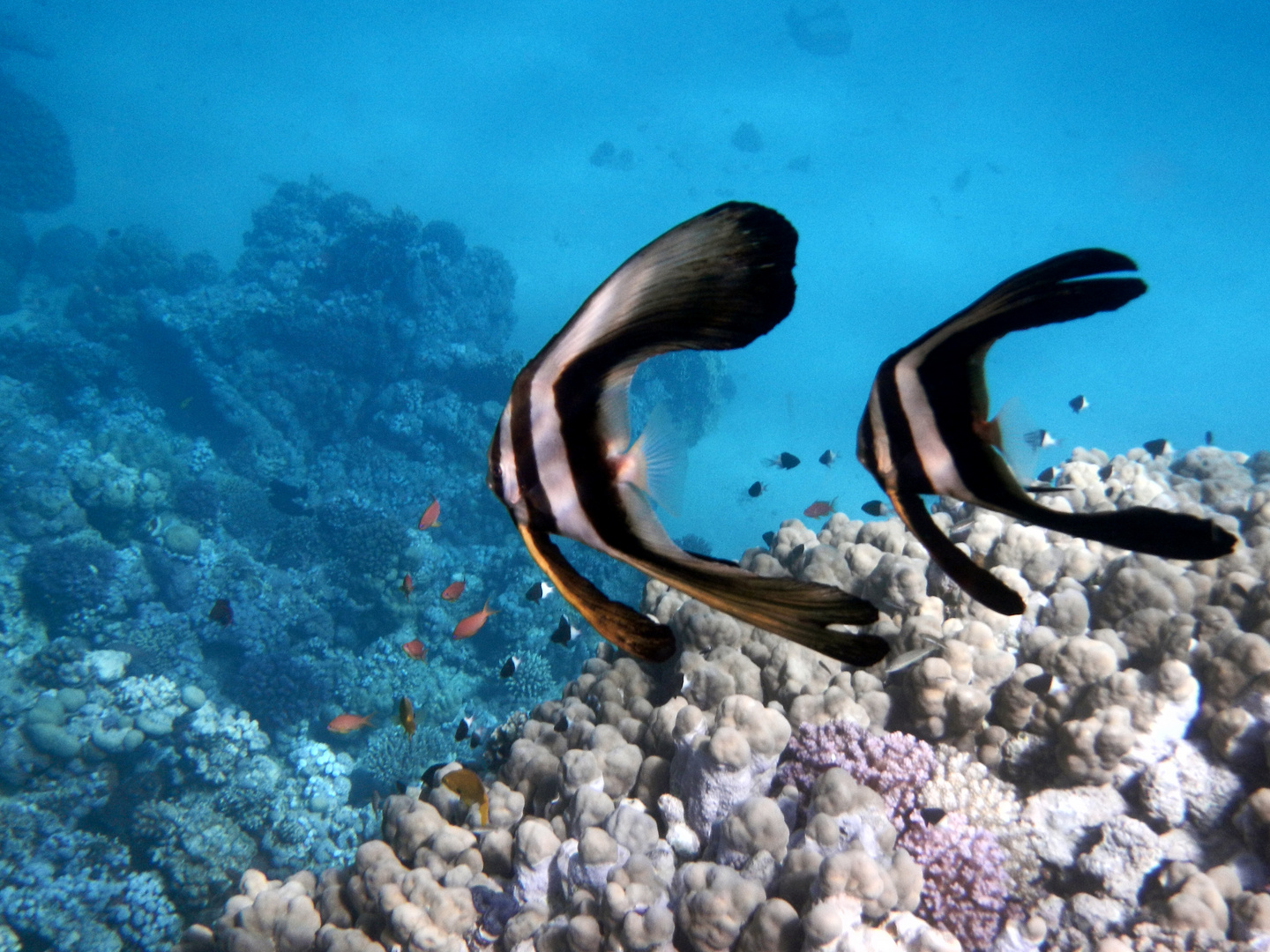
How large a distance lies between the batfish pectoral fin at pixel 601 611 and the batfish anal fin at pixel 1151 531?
0.45m

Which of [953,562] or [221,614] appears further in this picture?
[221,614]

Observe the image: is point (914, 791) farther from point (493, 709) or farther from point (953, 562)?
point (493, 709)

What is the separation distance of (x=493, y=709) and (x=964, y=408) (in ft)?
40.3

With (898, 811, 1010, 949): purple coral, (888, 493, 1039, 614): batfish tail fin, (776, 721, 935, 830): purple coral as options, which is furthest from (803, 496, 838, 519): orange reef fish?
(888, 493, 1039, 614): batfish tail fin

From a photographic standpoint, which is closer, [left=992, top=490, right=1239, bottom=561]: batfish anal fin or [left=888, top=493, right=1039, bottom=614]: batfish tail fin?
[left=992, top=490, right=1239, bottom=561]: batfish anal fin

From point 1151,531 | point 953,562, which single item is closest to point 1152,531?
point 1151,531

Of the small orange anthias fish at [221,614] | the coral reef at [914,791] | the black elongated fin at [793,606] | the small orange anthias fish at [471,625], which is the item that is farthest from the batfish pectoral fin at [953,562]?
the small orange anthias fish at [221,614]

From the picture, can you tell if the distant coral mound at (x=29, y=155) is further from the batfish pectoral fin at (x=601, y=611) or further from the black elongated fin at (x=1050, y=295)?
the black elongated fin at (x=1050, y=295)

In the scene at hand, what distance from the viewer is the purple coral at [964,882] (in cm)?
267

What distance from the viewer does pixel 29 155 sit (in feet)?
95.6

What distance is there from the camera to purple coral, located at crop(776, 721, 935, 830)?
3008mm

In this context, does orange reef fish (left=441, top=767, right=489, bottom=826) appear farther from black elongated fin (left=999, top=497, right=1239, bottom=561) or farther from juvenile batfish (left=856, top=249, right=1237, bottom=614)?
black elongated fin (left=999, top=497, right=1239, bottom=561)

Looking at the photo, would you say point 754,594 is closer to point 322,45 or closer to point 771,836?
point 771,836

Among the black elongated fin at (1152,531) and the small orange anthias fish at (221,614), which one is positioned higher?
the black elongated fin at (1152,531)
